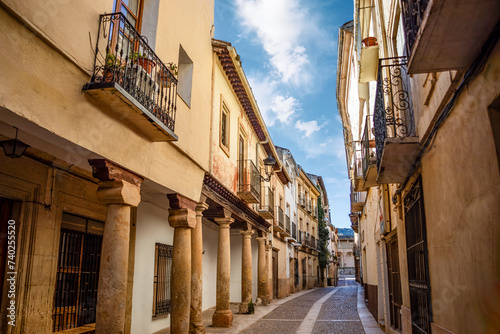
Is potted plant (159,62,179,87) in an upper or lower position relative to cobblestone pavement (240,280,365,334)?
upper

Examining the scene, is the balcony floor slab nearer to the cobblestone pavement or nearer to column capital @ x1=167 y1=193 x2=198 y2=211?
column capital @ x1=167 y1=193 x2=198 y2=211

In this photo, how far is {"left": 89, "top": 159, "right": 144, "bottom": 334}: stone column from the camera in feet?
17.6

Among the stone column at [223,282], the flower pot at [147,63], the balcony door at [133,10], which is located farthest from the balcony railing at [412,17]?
the stone column at [223,282]

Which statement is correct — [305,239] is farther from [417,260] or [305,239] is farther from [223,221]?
[417,260]

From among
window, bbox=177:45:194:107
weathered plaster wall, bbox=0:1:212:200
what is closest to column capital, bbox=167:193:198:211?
weathered plaster wall, bbox=0:1:212:200

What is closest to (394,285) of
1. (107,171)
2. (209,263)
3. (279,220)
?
(107,171)

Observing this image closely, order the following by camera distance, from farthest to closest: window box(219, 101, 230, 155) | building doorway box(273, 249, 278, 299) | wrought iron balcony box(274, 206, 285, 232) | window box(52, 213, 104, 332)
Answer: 1. building doorway box(273, 249, 278, 299)
2. wrought iron balcony box(274, 206, 285, 232)
3. window box(219, 101, 230, 155)
4. window box(52, 213, 104, 332)

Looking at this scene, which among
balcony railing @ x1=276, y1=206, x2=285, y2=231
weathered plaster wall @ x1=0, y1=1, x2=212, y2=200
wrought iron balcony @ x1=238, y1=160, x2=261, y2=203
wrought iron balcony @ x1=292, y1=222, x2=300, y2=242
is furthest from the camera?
wrought iron balcony @ x1=292, y1=222, x2=300, y2=242

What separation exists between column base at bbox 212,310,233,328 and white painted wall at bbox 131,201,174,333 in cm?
142

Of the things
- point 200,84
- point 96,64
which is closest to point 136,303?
point 200,84

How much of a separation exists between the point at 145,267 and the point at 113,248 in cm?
430

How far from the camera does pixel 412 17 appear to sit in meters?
3.65

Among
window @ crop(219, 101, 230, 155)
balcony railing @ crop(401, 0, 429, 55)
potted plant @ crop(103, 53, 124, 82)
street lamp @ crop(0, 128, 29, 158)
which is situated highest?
window @ crop(219, 101, 230, 155)

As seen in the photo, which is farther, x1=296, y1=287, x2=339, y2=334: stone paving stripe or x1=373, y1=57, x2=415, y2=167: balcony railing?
x1=296, y1=287, x2=339, y2=334: stone paving stripe
